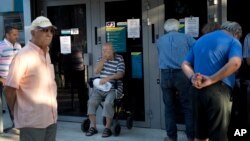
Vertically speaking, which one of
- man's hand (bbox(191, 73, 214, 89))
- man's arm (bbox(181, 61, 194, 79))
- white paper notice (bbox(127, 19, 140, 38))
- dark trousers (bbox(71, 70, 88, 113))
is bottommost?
dark trousers (bbox(71, 70, 88, 113))

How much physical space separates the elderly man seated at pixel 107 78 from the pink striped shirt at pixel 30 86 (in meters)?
2.53

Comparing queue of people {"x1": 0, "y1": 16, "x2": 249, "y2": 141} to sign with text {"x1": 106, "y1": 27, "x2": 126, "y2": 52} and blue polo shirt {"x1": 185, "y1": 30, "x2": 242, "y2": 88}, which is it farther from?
sign with text {"x1": 106, "y1": 27, "x2": 126, "y2": 52}

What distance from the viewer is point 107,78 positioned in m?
6.48

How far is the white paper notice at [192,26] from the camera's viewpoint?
6.20 m

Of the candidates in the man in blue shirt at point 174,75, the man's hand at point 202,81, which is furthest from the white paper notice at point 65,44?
the man's hand at point 202,81

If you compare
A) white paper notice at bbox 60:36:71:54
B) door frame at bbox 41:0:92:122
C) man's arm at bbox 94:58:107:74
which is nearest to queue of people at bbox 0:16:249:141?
man's arm at bbox 94:58:107:74

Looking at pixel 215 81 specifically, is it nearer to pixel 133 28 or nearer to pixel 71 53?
pixel 133 28

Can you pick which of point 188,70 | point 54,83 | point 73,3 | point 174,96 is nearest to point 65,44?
point 73,3

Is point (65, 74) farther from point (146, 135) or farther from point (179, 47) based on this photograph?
point (179, 47)

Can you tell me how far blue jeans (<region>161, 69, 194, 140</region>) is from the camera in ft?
18.5

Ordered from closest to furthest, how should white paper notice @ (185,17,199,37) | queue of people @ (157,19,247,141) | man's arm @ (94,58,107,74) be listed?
queue of people @ (157,19,247,141) < white paper notice @ (185,17,199,37) < man's arm @ (94,58,107,74)

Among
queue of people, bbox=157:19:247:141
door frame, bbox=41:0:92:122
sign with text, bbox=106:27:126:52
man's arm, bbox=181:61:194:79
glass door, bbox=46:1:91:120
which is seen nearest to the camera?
queue of people, bbox=157:19:247:141

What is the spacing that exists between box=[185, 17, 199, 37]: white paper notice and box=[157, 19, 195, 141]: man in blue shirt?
0.49 meters

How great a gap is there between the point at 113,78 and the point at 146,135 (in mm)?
979
